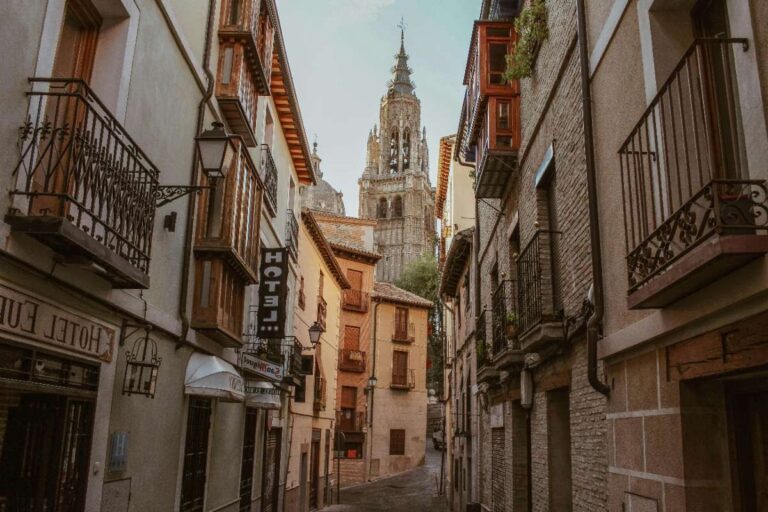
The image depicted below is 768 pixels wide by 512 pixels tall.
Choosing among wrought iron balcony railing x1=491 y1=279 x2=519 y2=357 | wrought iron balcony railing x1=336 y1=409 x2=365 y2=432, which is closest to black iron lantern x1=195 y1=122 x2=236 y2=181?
wrought iron balcony railing x1=491 y1=279 x2=519 y2=357

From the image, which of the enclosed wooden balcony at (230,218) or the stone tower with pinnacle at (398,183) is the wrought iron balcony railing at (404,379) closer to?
the enclosed wooden balcony at (230,218)

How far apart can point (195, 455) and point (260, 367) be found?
10.6ft

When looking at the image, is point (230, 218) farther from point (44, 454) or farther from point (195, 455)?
point (44, 454)

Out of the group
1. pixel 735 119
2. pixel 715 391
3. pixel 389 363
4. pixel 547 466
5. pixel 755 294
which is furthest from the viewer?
pixel 389 363

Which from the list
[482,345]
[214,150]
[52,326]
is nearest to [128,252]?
[52,326]

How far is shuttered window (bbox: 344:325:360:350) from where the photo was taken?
3773 cm

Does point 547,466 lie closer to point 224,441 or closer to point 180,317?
point 180,317

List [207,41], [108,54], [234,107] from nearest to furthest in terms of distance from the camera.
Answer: [108,54]
[207,41]
[234,107]

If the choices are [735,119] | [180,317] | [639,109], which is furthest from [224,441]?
[735,119]

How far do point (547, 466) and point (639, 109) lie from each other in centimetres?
469

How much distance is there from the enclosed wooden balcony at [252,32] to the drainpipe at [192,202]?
1.49ft

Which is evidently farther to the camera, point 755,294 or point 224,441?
point 224,441

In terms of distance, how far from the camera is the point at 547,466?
8359 millimetres

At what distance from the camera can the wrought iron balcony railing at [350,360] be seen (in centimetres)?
3706
